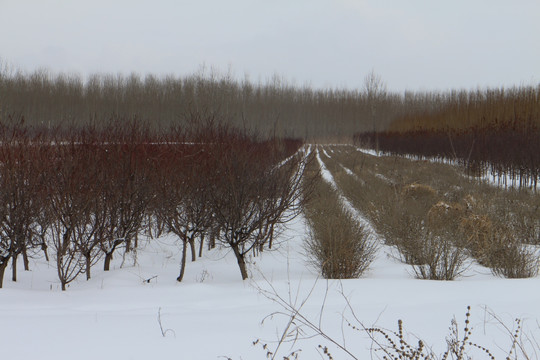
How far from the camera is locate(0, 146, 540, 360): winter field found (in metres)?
4.27

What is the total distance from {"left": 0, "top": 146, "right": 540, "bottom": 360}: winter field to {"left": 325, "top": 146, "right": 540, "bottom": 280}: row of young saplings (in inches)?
10.7

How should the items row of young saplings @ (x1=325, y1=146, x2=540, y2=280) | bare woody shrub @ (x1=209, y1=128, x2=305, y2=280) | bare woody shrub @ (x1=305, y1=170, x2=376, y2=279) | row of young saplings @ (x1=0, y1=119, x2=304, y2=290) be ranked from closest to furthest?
1. row of young saplings @ (x1=0, y1=119, x2=304, y2=290)
2. row of young saplings @ (x1=325, y1=146, x2=540, y2=280)
3. bare woody shrub @ (x1=305, y1=170, x2=376, y2=279)
4. bare woody shrub @ (x1=209, y1=128, x2=305, y2=280)

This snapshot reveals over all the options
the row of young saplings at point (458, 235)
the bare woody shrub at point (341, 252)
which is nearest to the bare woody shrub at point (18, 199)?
the bare woody shrub at point (341, 252)

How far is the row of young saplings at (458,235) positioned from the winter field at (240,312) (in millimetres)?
271

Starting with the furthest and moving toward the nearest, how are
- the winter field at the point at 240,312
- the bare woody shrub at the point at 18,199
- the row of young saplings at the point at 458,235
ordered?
the row of young saplings at the point at 458,235, the bare woody shrub at the point at 18,199, the winter field at the point at 240,312

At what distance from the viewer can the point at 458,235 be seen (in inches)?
303

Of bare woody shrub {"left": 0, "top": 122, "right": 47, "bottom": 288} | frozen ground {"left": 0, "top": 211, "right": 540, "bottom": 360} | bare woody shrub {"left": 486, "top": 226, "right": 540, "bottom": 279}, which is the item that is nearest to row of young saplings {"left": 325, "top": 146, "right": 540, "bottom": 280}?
bare woody shrub {"left": 486, "top": 226, "right": 540, "bottom": 279}

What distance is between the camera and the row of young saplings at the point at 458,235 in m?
7.10

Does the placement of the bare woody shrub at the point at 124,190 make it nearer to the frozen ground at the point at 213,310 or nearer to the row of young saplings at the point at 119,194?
the row of young saplings at the point at 119,194

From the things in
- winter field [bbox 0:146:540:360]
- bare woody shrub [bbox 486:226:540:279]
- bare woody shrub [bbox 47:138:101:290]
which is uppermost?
bare woody shrub [bbox 47:138:101:290]

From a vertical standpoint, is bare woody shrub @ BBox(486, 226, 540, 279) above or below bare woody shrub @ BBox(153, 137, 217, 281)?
below

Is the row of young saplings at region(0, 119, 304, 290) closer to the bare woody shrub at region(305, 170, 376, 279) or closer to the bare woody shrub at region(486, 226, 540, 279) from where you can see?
the bare woody shrub at region(305, 170, 376, 279)

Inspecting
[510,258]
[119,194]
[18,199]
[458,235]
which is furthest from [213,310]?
[510,258]

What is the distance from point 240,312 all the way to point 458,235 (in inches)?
162
